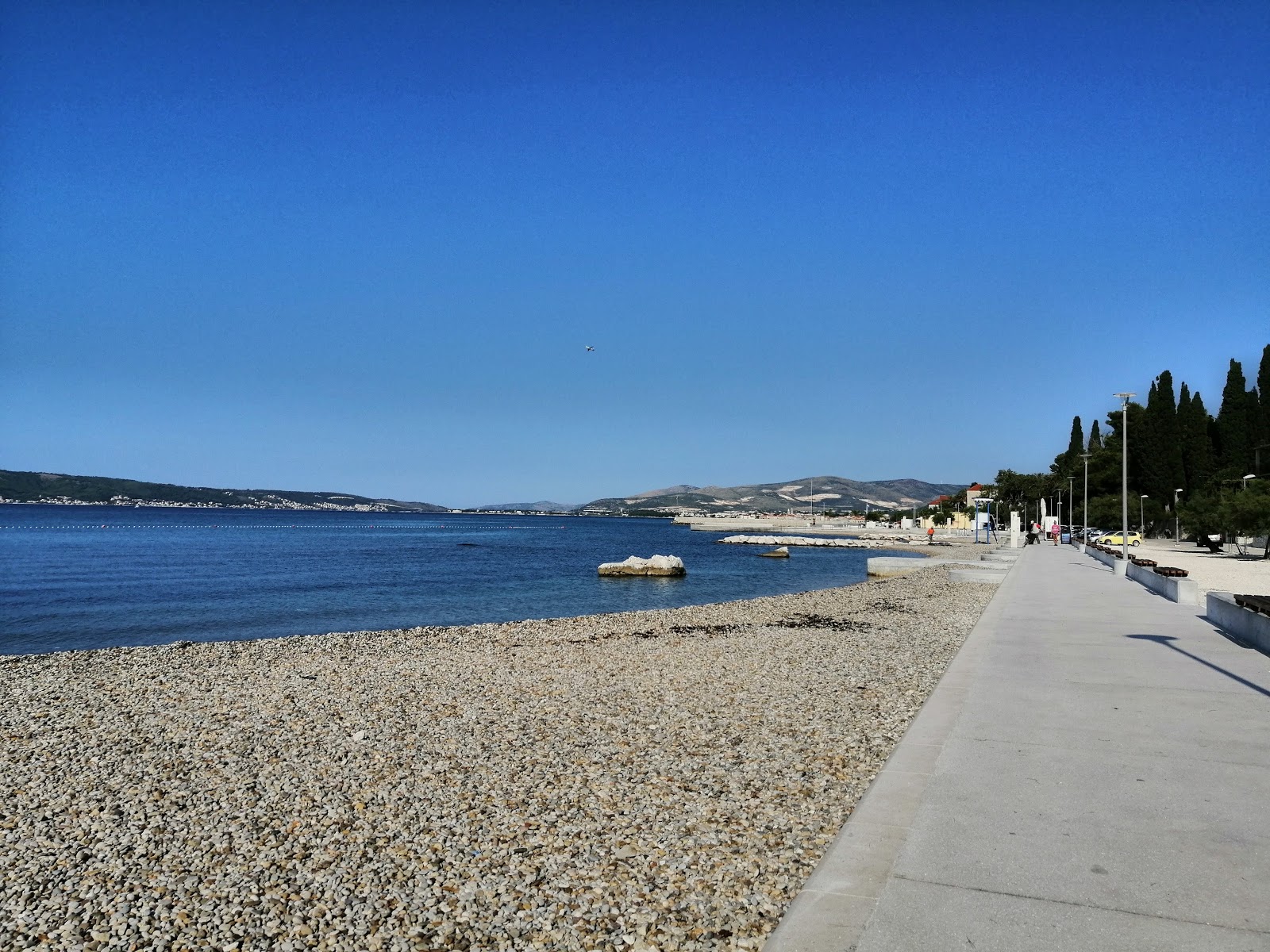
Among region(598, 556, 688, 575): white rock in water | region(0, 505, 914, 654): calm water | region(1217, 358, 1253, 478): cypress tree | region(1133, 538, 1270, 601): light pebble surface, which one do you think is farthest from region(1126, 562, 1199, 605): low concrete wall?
region(1217, 358, 1253, 478): cypress tree

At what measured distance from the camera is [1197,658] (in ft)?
33.1

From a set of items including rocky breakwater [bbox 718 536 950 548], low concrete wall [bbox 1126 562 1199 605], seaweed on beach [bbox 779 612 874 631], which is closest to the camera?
seaweed on beach [bbox 779 612 874 631]

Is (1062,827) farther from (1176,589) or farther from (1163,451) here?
(1163,451)

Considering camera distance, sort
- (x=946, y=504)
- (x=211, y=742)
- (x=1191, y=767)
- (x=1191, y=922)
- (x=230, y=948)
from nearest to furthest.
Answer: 1. (x=1191, y=922)
2. (x=230, y=948)
3. (x=1191, y=767)
4. (x=211, y=742)
5. (x=946, y=504)

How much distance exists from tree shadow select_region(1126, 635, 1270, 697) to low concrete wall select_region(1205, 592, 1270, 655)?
0.83m

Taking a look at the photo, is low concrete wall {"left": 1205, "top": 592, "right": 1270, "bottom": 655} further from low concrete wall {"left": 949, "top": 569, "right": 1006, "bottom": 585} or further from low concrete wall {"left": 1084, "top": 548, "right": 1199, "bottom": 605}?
low concrete wall {"left": 949, "top": 569, "right": 1006, "bottom": 585}

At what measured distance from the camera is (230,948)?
379cm

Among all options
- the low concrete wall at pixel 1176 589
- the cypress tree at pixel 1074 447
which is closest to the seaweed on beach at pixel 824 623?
the low concrete wall at pixel 1176 589

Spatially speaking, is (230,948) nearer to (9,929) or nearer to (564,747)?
(9,929)

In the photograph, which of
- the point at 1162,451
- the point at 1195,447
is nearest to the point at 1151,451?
the point at 1162,451

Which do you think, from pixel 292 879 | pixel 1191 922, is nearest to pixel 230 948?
pixel 292 879

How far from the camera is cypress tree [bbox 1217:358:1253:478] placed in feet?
210

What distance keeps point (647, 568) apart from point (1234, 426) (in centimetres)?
5225

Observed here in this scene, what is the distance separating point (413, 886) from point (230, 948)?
2.78 feet
